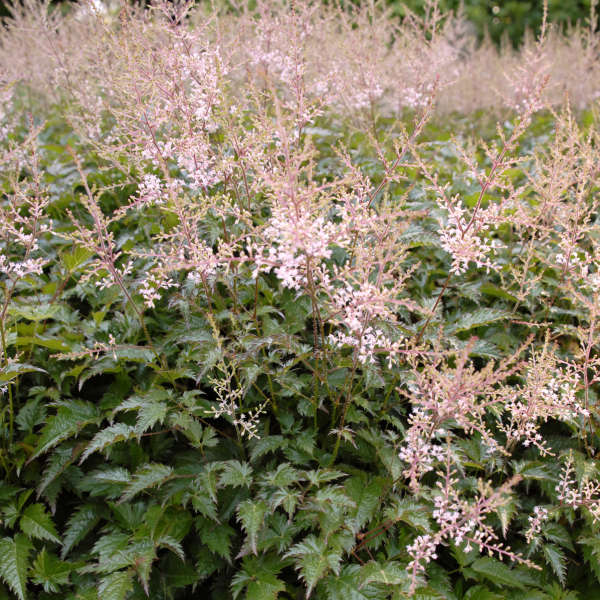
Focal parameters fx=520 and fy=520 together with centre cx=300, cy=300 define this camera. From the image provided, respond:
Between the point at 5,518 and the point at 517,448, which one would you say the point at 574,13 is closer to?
the point at 517,448

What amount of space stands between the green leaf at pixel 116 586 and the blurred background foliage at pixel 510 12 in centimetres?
1654

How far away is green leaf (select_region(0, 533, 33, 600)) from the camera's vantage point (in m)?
2.49

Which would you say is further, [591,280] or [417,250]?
[417,250]

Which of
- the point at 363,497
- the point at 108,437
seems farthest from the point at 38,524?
the point at 363,497

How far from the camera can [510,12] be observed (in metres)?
17.2

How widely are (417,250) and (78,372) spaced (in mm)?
2563

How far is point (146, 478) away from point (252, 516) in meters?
0.59

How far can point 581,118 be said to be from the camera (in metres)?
6.41

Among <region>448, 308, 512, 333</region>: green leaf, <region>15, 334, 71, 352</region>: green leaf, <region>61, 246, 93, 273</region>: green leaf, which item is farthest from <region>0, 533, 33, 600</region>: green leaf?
<region>448, 308, 512, 333</region>: green leaf

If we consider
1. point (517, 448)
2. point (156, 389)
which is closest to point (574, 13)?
point (517, 448)

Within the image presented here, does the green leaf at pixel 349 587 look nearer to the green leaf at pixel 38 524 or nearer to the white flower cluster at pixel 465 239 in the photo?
the green leaf at pixel 38 524

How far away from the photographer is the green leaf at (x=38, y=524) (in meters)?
2.66

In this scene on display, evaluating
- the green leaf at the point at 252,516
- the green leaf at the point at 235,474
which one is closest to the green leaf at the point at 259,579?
the green leaf at the point at 252,516

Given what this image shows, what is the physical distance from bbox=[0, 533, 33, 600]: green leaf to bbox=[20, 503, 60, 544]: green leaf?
0.05 meters
